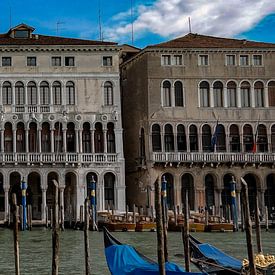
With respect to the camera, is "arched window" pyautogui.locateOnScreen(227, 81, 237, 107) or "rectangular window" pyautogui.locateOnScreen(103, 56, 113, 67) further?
"arched window" pyautogui.locateOnScreen(227, 81, 237, 107)

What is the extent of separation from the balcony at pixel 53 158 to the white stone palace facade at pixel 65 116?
0.04 metres

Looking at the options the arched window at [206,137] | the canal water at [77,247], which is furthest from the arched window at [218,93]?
the canal water at [77,247]

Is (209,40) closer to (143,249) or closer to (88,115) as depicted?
(88,115)

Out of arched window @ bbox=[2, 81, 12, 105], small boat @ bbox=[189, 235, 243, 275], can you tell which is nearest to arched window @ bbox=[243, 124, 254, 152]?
arched window @ bbox=[2, 81, 12, 105]

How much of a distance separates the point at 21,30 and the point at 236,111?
10.9 m

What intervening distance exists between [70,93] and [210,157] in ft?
23.2

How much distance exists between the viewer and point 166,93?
32.8 m

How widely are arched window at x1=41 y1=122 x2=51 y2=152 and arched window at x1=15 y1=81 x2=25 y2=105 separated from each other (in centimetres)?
151

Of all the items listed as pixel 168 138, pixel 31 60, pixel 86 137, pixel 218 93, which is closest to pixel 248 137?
pixel 218 93

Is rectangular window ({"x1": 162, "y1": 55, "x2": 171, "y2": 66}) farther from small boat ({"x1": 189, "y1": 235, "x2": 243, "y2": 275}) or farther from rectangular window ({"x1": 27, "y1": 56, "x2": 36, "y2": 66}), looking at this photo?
small boat ({"x1": 189, "y1": 235, "x2": 243, "y2": 275})

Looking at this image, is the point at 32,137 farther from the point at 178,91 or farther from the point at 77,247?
the point at 77,247

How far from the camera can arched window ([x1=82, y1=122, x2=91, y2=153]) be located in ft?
106

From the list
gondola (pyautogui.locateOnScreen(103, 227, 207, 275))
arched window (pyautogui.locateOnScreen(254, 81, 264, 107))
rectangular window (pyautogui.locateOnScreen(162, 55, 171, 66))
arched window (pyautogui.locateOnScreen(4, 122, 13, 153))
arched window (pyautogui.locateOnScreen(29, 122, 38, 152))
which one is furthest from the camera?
arched window (pyautogui.locateOnScreen(254, 81, 264, 107))

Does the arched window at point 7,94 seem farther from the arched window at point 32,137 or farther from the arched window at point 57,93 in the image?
the arched window at point 57,93
